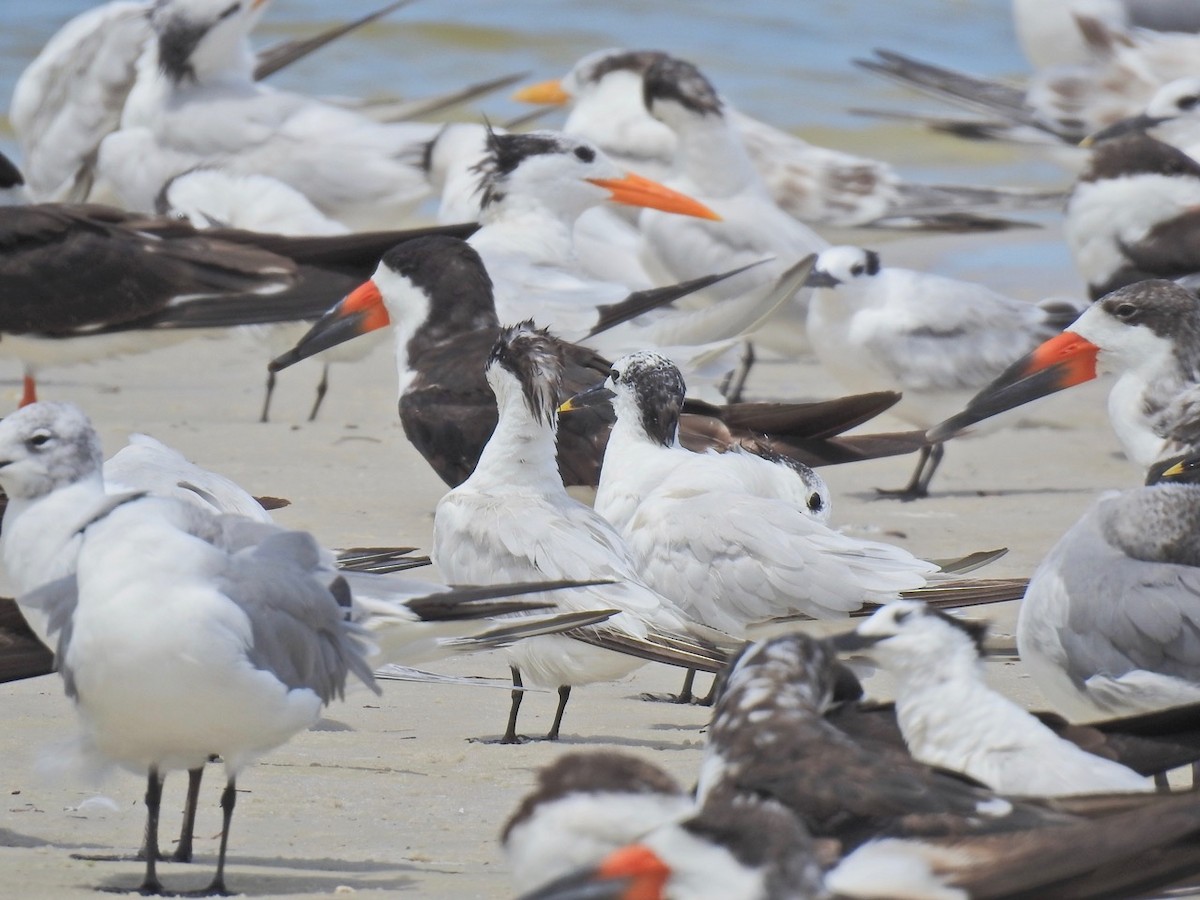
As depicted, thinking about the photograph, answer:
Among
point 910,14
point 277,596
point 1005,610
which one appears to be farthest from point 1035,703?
point 910,14

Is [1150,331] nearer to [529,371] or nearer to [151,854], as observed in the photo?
[529,371]

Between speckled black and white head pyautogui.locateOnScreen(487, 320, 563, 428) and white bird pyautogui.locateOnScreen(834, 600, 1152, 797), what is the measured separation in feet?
4.98

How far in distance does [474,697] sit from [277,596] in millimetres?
1487

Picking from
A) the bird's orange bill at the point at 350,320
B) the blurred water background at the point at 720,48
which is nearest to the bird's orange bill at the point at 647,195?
the bird's orange bill at the point at 350,320

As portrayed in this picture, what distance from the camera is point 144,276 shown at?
6656mm

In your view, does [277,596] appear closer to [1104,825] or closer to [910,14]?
[1104,825]

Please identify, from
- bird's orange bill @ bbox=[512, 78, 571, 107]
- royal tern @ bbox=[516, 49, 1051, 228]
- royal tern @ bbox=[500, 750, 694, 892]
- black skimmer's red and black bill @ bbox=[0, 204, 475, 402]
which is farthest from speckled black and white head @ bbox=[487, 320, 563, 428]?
bird's orange bill @ bbox=[512, 78, 571, 107]

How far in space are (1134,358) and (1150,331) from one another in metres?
0.08

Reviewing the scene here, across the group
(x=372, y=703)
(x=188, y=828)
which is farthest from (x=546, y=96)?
(x=188, y=828)

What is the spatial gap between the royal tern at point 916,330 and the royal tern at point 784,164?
2.30m

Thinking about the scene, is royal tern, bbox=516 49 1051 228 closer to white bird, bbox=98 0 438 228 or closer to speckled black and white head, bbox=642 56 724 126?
speckled black and white head, bbox=642 56 724 126

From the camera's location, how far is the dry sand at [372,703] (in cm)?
337

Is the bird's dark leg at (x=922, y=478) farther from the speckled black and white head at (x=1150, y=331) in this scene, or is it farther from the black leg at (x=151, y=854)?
the black leg at (x=151, y=854)

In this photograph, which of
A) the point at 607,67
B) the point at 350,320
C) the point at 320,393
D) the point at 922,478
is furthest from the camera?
the point at 607,67
